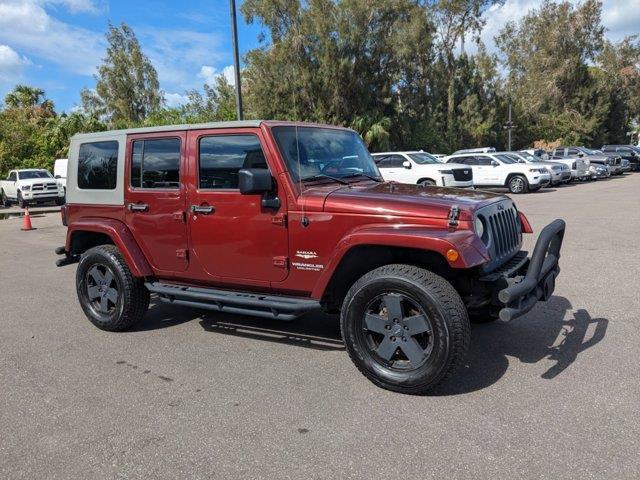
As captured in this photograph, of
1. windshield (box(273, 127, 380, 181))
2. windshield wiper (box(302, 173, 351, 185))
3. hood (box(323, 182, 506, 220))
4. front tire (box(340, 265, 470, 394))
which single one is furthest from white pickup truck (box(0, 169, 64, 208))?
front tire (box(340, 265, 470, 394))

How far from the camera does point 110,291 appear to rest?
17.3 feet

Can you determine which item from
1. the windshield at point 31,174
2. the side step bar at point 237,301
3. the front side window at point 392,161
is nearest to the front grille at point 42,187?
the windshield at point 31,174

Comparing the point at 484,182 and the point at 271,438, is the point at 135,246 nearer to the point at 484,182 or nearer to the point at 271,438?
the point at 271,438

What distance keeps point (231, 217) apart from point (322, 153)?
963mm

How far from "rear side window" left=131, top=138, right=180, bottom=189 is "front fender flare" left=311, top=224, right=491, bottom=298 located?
1815 mm

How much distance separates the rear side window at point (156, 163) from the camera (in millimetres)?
4781

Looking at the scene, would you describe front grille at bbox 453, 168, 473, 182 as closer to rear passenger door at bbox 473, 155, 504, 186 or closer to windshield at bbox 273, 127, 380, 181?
rear passenger door at bbox 473, 155, 504, 186

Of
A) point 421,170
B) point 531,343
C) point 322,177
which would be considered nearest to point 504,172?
point 421,170

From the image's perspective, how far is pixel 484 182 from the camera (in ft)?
73.2

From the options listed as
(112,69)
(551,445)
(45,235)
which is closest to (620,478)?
(551,445)

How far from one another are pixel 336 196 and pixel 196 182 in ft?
4.44

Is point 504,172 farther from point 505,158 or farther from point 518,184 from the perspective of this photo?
point 505,158

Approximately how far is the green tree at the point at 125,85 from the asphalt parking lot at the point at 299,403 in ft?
154

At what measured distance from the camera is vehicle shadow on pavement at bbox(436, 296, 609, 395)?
13.0 feet
